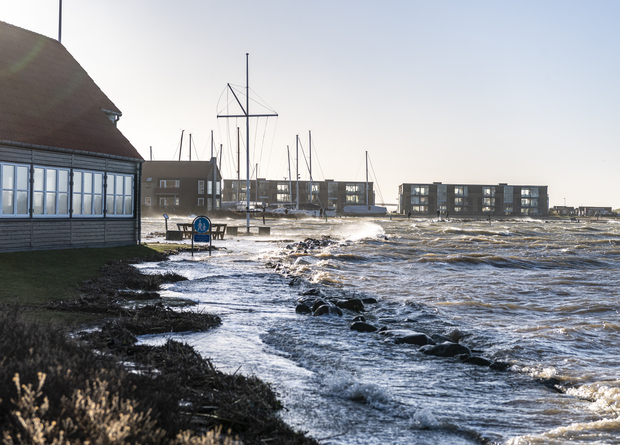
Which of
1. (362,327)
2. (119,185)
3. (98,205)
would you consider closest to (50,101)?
(119,185)

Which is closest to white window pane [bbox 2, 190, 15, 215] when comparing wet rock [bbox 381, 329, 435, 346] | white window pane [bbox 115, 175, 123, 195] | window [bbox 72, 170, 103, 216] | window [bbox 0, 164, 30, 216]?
window [bbox 0, 164, 30, 216]

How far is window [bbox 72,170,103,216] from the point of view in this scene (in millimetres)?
21328

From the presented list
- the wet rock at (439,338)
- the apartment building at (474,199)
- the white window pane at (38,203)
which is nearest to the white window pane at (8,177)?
the white window pane at (38,203)

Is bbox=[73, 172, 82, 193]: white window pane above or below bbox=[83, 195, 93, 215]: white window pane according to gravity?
above

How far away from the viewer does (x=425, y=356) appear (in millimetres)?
8406

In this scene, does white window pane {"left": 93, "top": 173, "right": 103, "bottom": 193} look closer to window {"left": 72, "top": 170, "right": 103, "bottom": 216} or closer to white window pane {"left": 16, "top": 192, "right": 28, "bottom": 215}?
window {"left": 72, "top": 170, "right": 103, "bottom": 216}

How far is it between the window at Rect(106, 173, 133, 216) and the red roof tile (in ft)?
3.60

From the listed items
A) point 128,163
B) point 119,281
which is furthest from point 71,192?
point 119,281

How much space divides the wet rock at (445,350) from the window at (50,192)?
16.5 metres

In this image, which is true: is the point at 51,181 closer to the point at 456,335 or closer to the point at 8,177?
the point at 8,177

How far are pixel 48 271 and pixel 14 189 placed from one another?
214 inches

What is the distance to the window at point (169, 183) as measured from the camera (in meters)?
91.4

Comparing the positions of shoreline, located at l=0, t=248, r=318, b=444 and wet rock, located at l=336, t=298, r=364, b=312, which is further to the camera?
wet rock, located at l=336, t=298, r=364, b=312

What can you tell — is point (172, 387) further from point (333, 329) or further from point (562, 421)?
point (333, 329)
